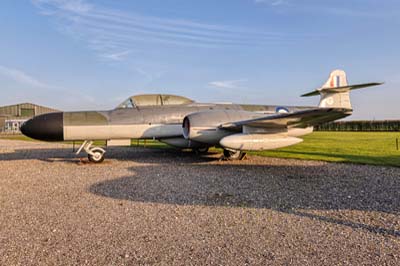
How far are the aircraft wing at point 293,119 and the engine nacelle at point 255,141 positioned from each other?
13.3 inches

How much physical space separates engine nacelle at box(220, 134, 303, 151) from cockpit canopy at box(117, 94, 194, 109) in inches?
129

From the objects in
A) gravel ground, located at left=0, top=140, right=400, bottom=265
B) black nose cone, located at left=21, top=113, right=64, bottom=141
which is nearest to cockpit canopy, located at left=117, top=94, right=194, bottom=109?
black nose cone, located at left=21, top=113, right=64, bottom=141

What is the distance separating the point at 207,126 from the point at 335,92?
19.6ft

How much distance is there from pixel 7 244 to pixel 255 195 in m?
3.77

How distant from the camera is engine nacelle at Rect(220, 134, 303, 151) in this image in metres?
8.70

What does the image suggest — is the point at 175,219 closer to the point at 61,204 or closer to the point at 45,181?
the point at 61,204

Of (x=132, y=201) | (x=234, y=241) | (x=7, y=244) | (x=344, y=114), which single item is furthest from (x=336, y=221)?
(x=344, y=114)

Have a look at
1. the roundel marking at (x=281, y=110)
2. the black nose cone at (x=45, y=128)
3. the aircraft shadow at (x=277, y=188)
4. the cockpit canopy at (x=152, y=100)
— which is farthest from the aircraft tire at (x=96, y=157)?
the roundel marking at (x=281, y=110)

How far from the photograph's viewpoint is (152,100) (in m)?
10.9

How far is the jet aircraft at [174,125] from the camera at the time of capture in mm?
8914

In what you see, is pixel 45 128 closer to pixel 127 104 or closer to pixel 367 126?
pixel 127 104

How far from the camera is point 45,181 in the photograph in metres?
7.00

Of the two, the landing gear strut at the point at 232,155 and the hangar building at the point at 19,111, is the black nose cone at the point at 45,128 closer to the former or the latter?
the landing gear strut at the point at 232,155

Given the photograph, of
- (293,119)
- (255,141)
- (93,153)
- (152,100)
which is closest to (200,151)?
(152,100)
